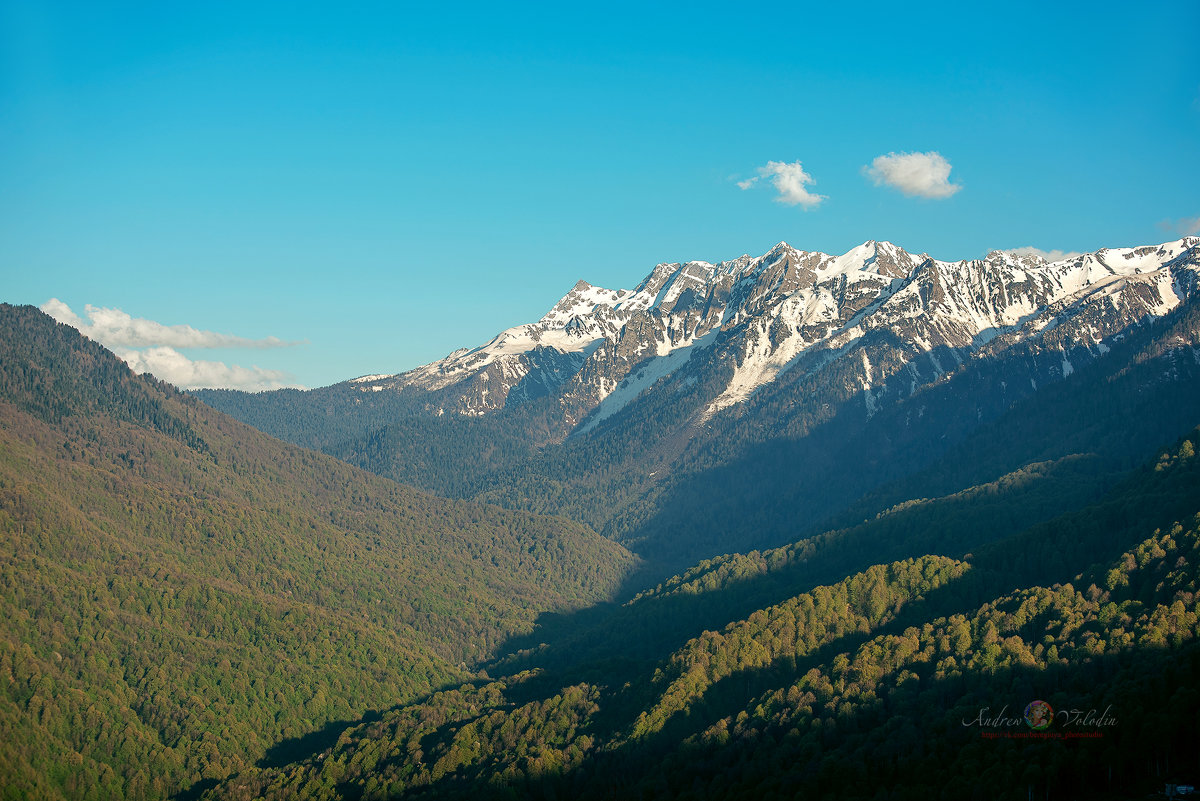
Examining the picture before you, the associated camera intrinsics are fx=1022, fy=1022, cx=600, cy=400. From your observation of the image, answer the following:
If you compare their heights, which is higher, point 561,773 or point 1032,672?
point 1032,672

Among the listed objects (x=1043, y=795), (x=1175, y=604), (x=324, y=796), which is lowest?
(x=324, y=796)

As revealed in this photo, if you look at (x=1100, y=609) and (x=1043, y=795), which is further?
(x=1100, y=609)

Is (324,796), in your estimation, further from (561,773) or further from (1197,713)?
(1197,713)

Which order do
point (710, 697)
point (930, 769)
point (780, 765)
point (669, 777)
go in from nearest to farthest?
point (930, 769) < point (780, 765) < point (669, 777) < point (710, 697)

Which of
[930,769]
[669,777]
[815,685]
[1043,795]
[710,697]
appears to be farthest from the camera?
[710,697]

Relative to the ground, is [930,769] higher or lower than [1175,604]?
lower

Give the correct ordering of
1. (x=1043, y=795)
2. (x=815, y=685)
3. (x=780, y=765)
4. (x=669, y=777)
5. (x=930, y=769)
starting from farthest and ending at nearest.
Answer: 1. (x=815, y=685)
2. (x=669, y=777)
3. (x=780, y=765)
4. (x=930, y=769)
5. (x=1043, y=795)

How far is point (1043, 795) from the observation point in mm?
114875

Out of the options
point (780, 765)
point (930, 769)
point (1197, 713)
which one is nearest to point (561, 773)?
point (780, 765)

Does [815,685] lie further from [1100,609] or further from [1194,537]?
[1194,537]

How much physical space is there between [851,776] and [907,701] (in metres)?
27.8

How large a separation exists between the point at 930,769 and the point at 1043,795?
18321 mm

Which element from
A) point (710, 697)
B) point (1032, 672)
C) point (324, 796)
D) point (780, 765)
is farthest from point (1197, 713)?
point (324, 796)

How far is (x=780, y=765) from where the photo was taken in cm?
15075
